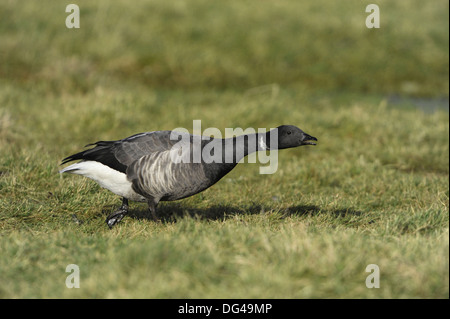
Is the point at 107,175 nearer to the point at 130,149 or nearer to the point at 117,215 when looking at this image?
the point at 130,149

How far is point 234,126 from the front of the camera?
38.9 feet

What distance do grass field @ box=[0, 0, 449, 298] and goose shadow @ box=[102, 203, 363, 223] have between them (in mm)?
33

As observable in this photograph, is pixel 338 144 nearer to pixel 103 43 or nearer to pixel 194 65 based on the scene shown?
pixel 194 65

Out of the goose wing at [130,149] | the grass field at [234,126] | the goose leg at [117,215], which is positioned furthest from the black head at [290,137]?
the goose leg at [117,215]

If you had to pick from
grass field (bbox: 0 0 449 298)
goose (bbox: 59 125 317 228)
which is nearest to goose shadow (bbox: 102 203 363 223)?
grass field (bbox: 0 0 449 298)

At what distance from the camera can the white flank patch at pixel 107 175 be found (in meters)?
6.37

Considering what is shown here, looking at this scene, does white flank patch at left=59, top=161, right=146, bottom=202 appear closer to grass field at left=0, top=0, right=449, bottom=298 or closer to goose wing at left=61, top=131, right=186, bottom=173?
goose wing at left=61, top=131, right=186, bottom=173

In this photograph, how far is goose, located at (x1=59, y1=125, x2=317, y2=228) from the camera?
618 centimetres

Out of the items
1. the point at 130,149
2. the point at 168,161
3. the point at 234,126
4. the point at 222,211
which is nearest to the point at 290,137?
the point at 168,161

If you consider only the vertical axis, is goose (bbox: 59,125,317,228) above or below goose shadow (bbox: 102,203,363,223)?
above

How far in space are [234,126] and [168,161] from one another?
5756 mm

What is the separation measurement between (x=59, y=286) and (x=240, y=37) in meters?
15.3

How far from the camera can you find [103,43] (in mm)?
16625

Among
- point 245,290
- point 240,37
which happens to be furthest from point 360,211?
point 240,37
